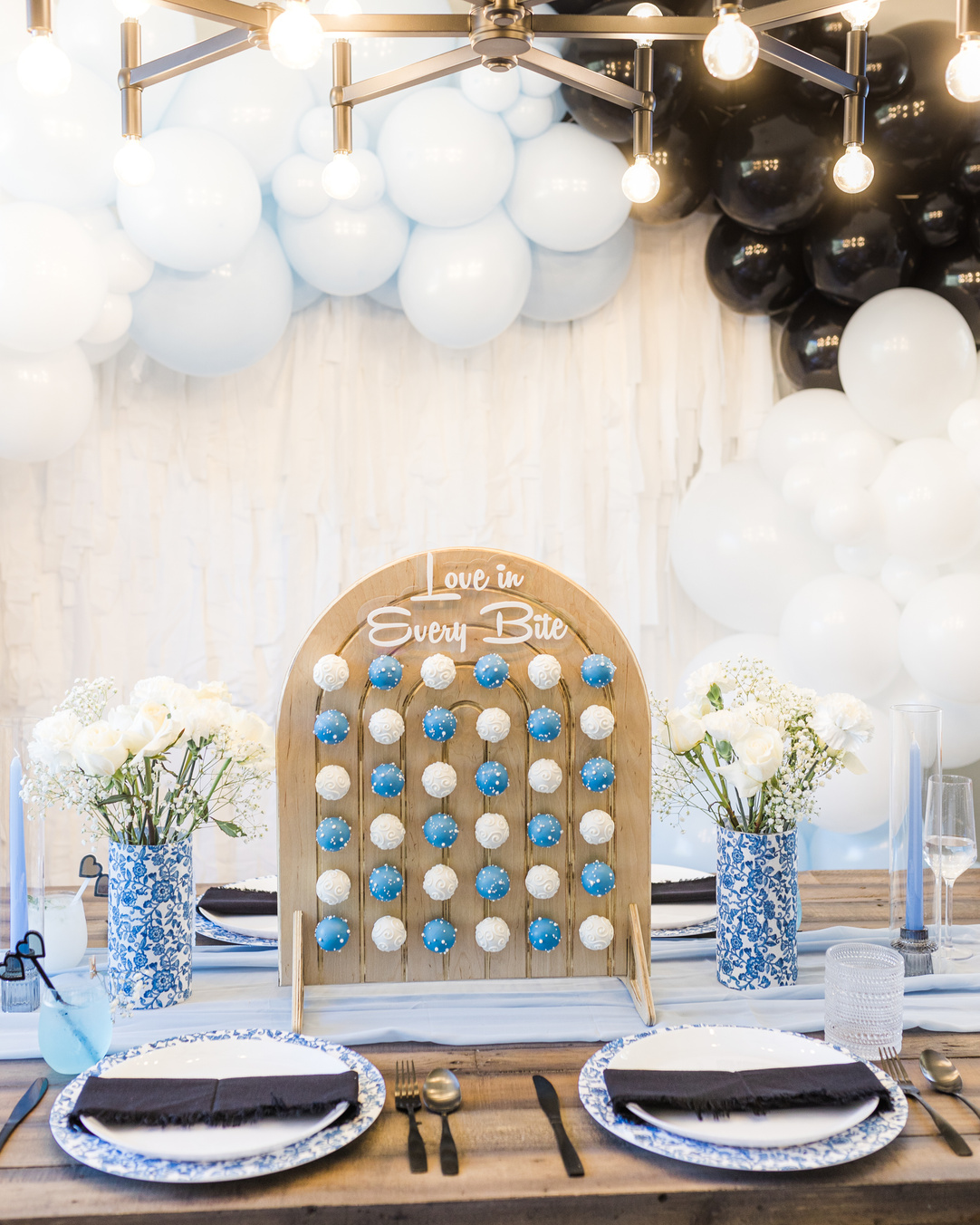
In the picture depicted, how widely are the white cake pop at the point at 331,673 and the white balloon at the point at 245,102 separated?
159cm

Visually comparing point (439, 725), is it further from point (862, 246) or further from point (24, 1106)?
point (862, 246)

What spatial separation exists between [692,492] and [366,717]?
5.62 ft

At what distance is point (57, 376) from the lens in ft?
7.90

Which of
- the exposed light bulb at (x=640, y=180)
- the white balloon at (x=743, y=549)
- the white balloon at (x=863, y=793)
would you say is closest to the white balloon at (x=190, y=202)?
the exposed light bulb at (x=640, y=180)

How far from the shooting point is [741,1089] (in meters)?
1.04

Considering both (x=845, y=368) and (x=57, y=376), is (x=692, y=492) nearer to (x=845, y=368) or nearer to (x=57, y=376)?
(x=845, y=368)

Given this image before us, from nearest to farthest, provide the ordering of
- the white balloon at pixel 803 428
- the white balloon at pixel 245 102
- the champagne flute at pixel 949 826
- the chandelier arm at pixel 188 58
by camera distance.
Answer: the chandelier arm at pixel 188 58, the champagne flute at pixel 949 826, the white balloon at pixel 245 102, the white balloon at pixel 803 428

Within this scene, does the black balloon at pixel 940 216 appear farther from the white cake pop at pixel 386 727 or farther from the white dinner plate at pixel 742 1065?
the white dinner plate at pixel 742 1065

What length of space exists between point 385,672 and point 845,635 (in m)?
1.53

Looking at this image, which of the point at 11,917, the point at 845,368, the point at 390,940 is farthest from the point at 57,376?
the point at 845,368

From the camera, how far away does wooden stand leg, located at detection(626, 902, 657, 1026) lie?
125cm

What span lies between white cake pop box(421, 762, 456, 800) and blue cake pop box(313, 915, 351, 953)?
0.19 meters

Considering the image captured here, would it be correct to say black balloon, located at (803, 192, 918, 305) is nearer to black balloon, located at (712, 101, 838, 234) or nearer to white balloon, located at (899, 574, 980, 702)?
black balloon, located at (712, 101, 838, 234)

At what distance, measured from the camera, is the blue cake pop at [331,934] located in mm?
1328
